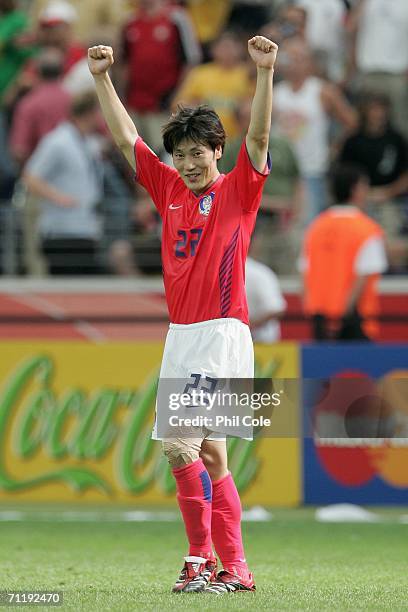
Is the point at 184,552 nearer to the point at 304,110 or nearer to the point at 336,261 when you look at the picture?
the point at 336,261

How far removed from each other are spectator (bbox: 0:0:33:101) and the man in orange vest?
439 cm

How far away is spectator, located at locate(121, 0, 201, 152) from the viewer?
15.2m

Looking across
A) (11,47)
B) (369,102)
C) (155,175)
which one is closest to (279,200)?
(369,102)

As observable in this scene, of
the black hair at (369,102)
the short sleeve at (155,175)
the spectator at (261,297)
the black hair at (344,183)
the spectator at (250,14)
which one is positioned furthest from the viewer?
the spectator at (250,14)

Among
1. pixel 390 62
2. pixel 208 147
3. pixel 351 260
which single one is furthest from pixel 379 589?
pixel 390 62

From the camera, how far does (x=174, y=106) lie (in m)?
14.5

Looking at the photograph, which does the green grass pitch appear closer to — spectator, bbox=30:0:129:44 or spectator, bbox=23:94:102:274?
spectator, bbox=23:94:102:274

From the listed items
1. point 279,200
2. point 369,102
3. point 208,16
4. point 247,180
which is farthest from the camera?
point 208,16

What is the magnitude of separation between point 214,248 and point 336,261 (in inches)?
229

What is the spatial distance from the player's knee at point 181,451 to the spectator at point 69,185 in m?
7.66

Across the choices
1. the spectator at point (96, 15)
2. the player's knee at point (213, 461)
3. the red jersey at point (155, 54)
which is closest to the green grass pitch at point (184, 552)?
the player's knee at point (213, 461)

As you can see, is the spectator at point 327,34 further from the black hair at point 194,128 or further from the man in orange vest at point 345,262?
the black hair at point 194,128

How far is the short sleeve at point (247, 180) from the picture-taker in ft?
21.3

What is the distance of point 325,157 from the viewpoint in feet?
48.2
